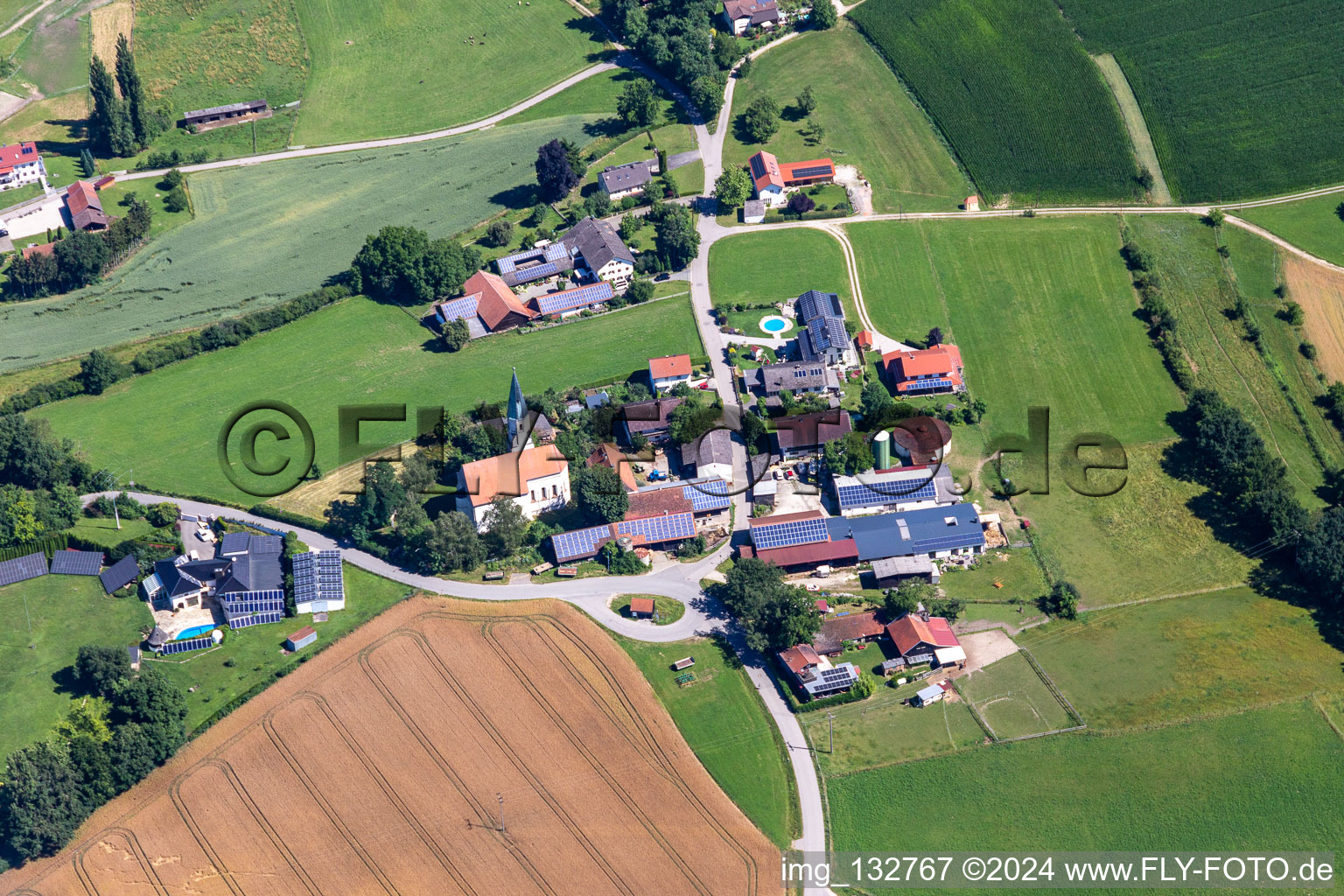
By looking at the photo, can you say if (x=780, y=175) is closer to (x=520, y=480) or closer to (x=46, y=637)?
(x=520, y=480)

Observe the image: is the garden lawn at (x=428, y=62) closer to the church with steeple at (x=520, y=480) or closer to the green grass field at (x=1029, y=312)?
the green grass field at (x=1029, y=312)

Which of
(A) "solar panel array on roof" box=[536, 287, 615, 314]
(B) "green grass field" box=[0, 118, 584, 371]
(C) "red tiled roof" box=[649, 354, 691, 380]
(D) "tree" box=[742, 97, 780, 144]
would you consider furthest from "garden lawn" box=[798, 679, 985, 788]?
(D) "tree" box=[742, 97, 780, 144]

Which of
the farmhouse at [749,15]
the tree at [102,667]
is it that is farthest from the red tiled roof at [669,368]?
the farmhouse at [749,15]

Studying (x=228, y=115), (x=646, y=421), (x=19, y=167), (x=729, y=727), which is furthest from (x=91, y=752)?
(x=228, y=115)

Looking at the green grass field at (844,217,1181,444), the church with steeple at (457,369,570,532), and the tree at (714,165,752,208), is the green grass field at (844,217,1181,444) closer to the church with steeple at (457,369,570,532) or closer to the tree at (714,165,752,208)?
the tree at (714,165,752,208)

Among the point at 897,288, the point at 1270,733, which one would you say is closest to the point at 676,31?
the point at 897,288

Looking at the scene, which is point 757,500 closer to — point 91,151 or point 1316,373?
point 1316,373
